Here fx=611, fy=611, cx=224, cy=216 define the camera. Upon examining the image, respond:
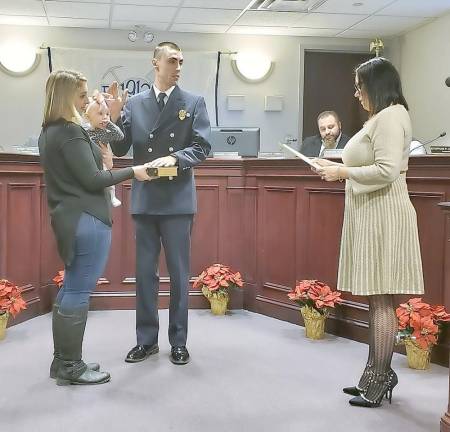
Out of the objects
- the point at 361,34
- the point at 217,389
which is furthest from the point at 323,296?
the point at 361,34

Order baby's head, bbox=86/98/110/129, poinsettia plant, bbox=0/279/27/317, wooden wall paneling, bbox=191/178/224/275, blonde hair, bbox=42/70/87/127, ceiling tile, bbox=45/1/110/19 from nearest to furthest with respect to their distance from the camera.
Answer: blonde hair, bbox=42/70/87/127
baby's head, bbox=86/98/110/129
poinsettia plant, bbox=0/279/27/317
wooden wall paneling, bbox=191/178/224/275
ceiling tile, bbox=45/1/110/19

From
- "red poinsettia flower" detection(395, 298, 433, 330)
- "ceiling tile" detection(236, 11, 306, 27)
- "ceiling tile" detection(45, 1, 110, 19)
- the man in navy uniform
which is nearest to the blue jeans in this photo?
the man in navy uniform

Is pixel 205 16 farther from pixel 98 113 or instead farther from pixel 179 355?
pixel 179 355

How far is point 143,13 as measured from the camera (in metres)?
6.39

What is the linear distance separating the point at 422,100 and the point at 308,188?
3.74 m

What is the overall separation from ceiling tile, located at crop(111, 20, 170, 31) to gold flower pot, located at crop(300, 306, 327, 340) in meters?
4.52

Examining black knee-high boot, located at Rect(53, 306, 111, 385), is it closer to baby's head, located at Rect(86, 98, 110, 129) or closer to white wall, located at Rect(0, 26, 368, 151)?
baby's head, located at Rect(86, 98, 110, 129)

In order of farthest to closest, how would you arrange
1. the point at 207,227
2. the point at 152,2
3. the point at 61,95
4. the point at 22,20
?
the point at 22,20 → the point at 152,2 → the point at 207,227 → the point at 61,95

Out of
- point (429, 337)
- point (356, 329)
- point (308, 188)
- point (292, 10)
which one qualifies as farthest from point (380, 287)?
point (292, 10)

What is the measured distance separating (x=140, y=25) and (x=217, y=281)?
409 centimetres

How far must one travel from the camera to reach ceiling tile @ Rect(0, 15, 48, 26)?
6.55 metres

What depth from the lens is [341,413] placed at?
229 cm

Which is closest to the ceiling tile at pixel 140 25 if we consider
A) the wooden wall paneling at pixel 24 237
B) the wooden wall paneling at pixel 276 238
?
the wooden wall paneling at pixel 24 237

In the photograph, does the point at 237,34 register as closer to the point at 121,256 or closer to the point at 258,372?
the point at 121,256
